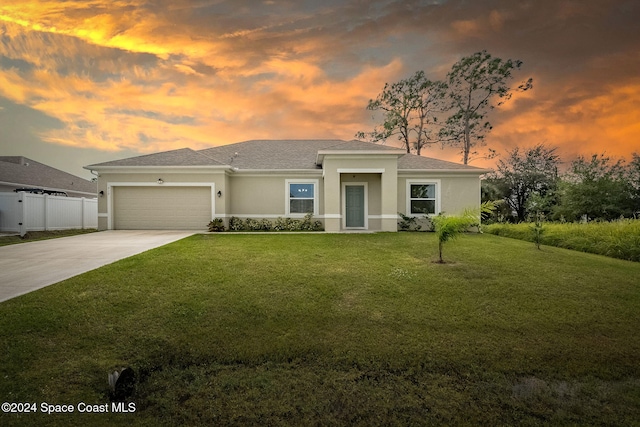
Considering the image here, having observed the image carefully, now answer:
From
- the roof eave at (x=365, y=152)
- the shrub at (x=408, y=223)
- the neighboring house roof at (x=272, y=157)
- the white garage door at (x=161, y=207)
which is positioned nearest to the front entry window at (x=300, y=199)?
the neighboring house roof at (x=272, y=157)

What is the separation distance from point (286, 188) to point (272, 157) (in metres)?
2.75

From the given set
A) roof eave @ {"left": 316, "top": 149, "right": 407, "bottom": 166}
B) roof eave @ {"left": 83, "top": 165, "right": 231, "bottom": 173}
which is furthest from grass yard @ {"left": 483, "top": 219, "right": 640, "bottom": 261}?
roof eave @ {"left": 83, "top": 165, "right": 231, "bottom": 173}

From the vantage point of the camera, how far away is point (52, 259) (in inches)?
301

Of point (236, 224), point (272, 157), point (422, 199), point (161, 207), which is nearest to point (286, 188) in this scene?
point (272, 157)

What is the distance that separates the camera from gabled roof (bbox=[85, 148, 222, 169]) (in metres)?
14.7

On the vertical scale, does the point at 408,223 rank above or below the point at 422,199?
below

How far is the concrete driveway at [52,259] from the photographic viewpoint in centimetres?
571

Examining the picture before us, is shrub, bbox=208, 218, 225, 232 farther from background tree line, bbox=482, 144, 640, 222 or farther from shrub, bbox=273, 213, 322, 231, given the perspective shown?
background tree line, bbox=482, 144, 640, 222

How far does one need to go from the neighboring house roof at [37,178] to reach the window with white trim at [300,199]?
16.7 metres

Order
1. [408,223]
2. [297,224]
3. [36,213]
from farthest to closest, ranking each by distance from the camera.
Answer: [408,223]
[297,224]
[36,213]

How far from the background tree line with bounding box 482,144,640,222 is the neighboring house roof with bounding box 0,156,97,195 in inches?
1248

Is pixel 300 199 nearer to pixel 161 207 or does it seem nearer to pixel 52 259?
pixel 161 207

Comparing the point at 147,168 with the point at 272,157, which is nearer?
the point at 147,168

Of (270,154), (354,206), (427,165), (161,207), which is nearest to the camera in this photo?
(161,207)
